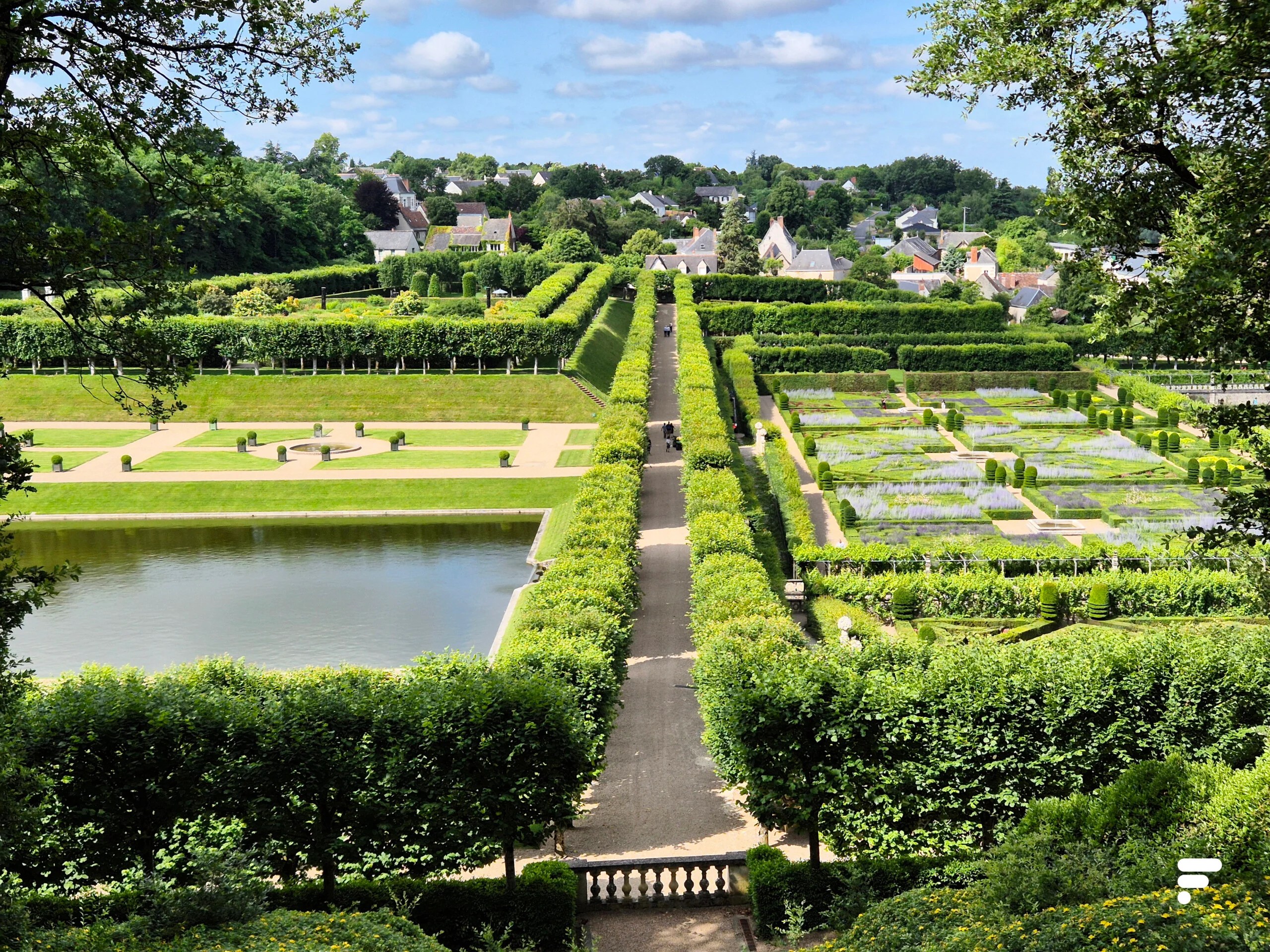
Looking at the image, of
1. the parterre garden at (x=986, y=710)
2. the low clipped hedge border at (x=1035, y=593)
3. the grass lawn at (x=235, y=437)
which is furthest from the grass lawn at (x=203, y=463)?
the low clipped hedge border at (x=1035, y=593)

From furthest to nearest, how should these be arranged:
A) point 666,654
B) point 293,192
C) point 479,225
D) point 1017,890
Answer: point 479,225 < point 293,192 < point 666,654 < point 1017,890

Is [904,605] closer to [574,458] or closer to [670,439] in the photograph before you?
[574,458]

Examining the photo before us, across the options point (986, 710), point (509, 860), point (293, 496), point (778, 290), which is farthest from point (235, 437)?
point (778, 290)

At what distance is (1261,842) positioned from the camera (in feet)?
42.8

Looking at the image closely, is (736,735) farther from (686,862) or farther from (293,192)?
(293,192)

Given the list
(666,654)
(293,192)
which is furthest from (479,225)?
(666,654)

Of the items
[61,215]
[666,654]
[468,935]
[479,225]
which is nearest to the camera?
[468,935]

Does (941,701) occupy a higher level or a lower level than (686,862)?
higher

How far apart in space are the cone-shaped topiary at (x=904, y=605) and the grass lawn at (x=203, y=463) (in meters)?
28.5

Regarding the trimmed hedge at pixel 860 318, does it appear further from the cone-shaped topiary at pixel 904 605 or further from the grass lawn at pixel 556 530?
the cone-shaped topiary at pixel 904 605

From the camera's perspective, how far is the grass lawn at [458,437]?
5244cm

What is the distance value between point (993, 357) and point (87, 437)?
5287 centimetres

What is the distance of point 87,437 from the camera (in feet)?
174

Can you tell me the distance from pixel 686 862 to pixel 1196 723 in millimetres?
8643
